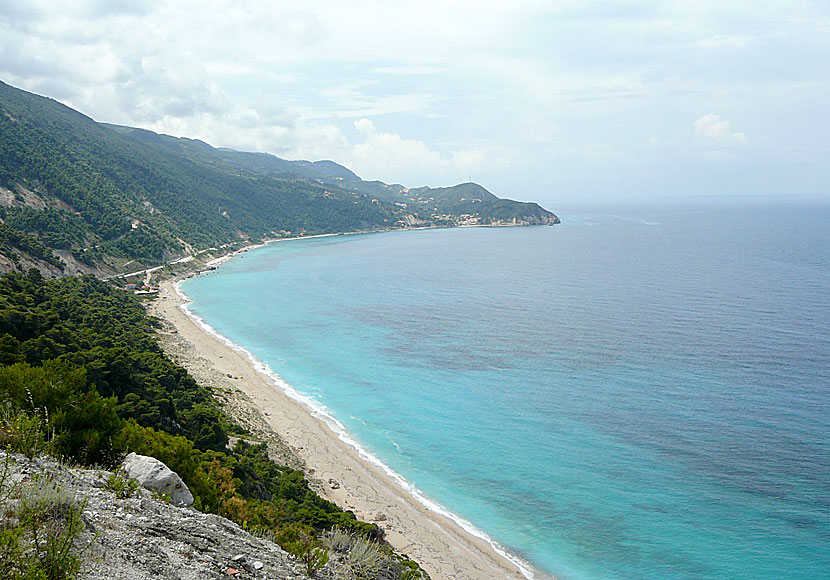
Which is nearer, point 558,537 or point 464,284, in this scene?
point 558,537

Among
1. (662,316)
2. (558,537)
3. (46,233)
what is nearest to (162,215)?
(46,233)

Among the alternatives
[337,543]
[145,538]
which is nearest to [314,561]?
[337,543]

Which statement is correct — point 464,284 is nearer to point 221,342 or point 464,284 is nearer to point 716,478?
point 221,342

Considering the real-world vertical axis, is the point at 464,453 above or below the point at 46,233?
below

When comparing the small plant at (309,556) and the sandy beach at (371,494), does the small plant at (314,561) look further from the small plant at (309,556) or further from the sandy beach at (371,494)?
the sandy beach at (371,494)

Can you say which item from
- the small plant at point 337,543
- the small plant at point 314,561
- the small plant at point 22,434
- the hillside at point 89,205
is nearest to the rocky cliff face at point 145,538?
Result: the small plant at point 314,561
